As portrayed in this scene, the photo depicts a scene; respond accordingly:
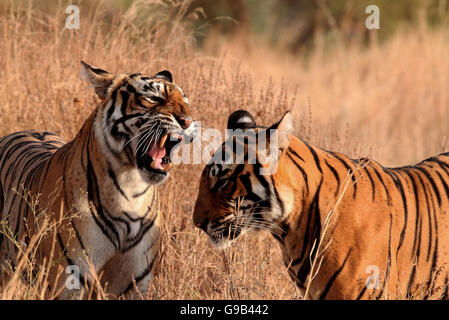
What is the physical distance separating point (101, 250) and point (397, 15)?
12823mm

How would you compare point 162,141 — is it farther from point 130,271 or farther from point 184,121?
point 130,271

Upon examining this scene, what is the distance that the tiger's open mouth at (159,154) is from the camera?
12.3 feet

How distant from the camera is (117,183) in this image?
3.77 meters

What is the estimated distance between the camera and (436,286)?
3463 millimetres

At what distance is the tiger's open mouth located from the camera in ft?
12.3

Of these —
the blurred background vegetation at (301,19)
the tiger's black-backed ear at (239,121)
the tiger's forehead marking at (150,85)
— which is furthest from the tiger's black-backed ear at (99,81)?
the blurred background vegetation at (301,19)

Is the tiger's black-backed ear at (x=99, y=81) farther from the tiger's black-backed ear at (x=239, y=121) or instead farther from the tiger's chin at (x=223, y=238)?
the tiger's chin at (x=223, y=238)

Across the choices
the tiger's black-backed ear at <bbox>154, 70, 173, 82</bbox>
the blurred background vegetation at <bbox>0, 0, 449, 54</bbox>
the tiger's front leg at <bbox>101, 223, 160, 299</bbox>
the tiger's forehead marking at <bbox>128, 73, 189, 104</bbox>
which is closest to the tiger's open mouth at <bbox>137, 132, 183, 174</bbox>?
the tiger's forehead marking at <bbox>128, 73, 189, 104</bbox>

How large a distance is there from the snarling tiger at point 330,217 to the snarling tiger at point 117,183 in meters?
0.35

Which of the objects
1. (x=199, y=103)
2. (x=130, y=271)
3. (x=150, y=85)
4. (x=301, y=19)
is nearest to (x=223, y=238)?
(x=130, y=271)

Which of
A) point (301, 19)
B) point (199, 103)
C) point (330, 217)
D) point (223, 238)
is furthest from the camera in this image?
point (301, 19)

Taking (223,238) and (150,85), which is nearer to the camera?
(223,238)

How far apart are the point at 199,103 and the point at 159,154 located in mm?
1721
